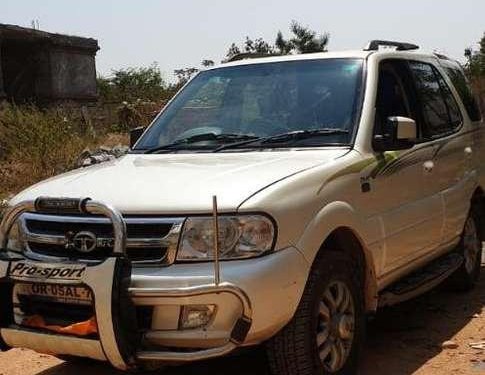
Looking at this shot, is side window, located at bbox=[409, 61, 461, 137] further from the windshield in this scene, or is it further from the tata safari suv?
the windshield

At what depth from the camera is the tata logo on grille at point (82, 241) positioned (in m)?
3.26

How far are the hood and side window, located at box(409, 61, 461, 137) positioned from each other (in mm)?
1448

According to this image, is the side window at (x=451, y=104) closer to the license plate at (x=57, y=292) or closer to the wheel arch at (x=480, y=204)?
the wheel arch at (x=480, y=204)

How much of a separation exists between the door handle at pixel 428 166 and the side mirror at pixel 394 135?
524 mm

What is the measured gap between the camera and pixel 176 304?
3088mm

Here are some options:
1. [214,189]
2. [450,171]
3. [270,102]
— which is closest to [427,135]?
[450,171]

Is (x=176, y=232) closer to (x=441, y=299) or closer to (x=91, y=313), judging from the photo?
(x=91, y=313)

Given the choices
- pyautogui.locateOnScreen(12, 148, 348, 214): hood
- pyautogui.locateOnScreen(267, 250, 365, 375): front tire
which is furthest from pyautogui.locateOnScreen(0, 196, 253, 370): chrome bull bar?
pyautogui.locateOnScreen(267, 250, 365, 375): front tire

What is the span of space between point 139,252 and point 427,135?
261 cm

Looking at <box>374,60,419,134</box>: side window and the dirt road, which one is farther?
<box>374,60,419,134</box>: side window

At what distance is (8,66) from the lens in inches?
770

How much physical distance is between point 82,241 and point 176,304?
554 millimetres

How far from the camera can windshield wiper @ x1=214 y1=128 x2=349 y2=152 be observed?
13.7 ft

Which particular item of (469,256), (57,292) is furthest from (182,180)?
(469,256)
